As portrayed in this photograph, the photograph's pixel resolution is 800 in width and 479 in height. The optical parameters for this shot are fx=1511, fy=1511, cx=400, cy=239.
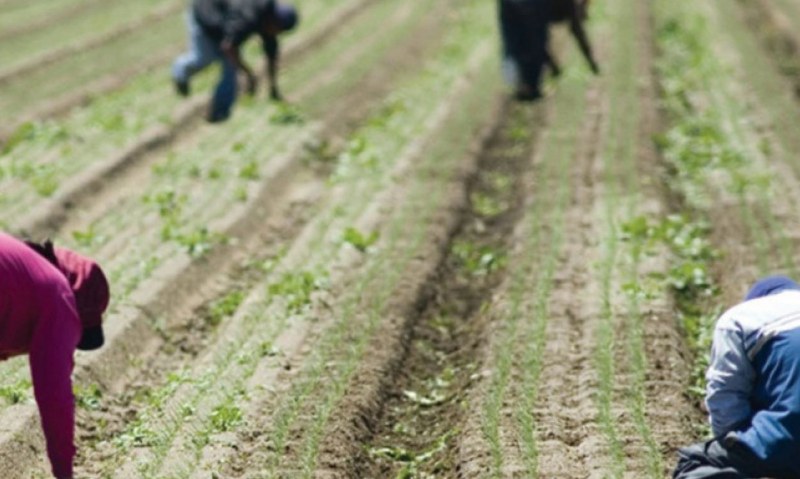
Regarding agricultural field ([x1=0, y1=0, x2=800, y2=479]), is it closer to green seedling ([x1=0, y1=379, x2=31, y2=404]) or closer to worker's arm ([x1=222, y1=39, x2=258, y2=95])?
green seedling ([x1=0, y1=379, x2=31, y2=404])

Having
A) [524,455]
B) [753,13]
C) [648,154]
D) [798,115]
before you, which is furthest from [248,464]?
[753,13]

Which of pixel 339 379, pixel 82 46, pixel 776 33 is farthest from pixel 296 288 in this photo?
pixel 776 33

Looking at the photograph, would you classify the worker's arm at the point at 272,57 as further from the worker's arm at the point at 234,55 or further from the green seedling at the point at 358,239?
the green seedling at the point at 358,239

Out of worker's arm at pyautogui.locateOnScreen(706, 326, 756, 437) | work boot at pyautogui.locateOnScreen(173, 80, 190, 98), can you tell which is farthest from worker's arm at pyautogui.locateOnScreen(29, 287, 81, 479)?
work boot at pyautogui.locateOnScreen(173, 80, 190, 98)

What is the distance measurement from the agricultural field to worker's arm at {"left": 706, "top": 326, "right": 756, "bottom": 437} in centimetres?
90

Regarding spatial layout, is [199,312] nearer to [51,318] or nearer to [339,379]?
[339,379]

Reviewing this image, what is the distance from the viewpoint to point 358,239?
11023 mm

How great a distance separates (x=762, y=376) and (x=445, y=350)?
11.5 ft

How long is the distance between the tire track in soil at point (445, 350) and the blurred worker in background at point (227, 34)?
3.05m

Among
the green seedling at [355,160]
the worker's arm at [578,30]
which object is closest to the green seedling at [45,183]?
the green seedling at [355,160]

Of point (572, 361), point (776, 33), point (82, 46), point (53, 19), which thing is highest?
point (572, 361)

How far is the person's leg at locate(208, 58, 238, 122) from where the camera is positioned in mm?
15391

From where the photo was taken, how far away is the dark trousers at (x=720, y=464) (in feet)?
19.6

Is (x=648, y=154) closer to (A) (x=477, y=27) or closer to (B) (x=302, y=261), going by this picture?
(B) (x=302, y=261)
